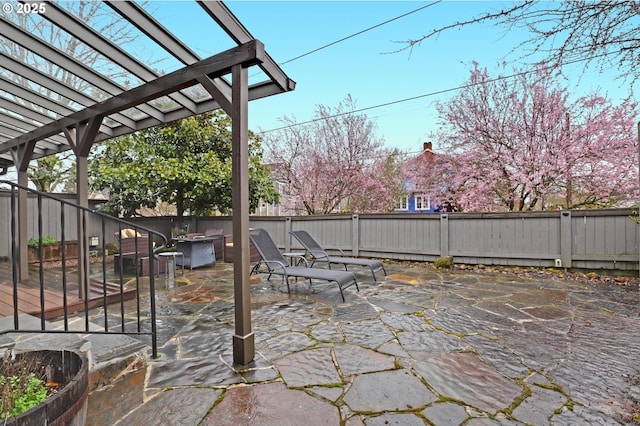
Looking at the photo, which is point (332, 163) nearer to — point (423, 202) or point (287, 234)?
point (287, 234)

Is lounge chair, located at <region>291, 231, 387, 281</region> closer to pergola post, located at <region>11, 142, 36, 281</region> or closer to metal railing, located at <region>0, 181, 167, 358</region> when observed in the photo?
metal railing, located at <region>0, 181, 167, 358</region>

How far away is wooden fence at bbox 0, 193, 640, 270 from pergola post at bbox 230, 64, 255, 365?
19.5 ft

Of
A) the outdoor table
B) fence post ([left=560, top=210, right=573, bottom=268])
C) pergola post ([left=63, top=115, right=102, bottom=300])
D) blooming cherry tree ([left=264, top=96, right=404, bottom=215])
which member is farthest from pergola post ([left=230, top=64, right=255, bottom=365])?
blooming cherry tree ([left=264, top=96, right=404, bottom=215])

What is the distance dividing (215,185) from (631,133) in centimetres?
1028

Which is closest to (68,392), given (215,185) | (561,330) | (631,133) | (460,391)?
(460,391)

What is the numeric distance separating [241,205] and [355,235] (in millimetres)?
6279

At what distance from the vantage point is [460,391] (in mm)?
2189

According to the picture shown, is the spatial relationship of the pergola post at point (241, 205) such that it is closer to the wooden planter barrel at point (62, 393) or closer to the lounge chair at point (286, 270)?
the wooden planter barrel at point (62, 393)

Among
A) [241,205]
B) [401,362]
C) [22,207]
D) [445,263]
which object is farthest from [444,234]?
[22,207]

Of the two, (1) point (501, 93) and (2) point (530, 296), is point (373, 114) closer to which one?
(1) point (501, 93)

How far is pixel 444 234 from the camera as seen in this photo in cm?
747

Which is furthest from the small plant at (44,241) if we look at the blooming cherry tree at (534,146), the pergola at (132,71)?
the blooming cherry tree at (534,146)

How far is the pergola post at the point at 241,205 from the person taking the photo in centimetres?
254

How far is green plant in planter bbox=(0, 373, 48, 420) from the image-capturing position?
1280mm
